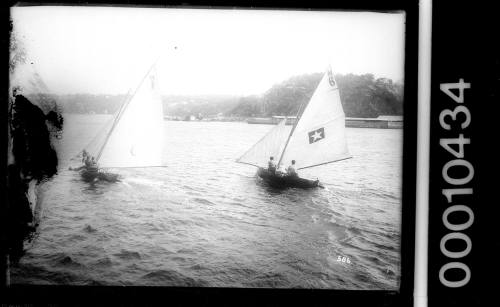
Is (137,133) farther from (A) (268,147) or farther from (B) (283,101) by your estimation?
(B) (283,101)

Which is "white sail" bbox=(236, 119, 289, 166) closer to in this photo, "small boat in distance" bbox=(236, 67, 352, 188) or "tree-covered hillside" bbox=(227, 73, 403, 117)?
"small boat in distance" bbox=(236, 67, 352, 188)

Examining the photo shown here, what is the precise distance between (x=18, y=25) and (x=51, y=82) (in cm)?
36

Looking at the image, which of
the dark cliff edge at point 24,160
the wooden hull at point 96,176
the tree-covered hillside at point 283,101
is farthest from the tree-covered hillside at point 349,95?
the dark cliff edge at point 24,160

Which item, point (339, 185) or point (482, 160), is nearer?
point (482, 160)

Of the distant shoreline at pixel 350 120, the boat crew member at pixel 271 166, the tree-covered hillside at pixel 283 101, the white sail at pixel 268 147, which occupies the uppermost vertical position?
the tree-covered hillside at pixel 283 101

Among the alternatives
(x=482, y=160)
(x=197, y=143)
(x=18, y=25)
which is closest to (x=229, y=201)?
(x=197, y=143)

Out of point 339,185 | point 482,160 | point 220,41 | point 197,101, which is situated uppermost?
point 220,41

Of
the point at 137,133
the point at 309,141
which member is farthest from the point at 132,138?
the point at 309,141

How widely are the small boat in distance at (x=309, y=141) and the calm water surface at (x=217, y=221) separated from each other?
0.05m

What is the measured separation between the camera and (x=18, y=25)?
1.87 metres

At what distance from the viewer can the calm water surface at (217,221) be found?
1.91 metres

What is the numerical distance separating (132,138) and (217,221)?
2.37 feet

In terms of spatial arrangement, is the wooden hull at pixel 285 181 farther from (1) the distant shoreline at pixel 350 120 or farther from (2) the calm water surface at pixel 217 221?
(1) the distant shoreline at pixel 350 120

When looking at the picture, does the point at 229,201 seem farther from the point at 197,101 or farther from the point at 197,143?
the point at 197,101
